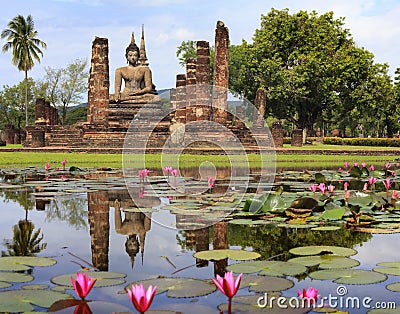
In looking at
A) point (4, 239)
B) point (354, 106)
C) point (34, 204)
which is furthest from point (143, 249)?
A: point (354, 106)

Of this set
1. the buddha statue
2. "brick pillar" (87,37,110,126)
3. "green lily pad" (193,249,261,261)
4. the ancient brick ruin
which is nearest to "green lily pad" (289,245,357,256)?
"green lily pad" (193,249,261,261)

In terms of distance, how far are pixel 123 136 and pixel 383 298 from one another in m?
21.4

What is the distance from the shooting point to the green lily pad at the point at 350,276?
3.20 m

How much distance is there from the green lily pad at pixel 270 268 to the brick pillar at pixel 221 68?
22.3 m

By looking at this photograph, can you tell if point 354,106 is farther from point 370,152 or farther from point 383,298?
point 383,298

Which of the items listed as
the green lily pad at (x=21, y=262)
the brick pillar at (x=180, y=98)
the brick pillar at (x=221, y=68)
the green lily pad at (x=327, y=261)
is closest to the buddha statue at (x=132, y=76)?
the brick pillar at (x=180, y=98)

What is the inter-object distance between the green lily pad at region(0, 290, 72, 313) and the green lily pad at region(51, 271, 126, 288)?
221 mm

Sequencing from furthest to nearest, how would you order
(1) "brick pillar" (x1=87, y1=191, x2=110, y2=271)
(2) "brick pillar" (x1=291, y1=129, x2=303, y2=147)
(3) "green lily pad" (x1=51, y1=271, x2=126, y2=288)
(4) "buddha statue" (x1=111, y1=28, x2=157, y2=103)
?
(2) "brick pillar" (x1=291, y1=129, x2=303, y2=147) → (4) "buddha statue" (x1=111, y1=28, x2=157, y2=103) → (1) "brick pillar" (x1=87, y1=191, x2=110, y2=271) → (3) "green lily pad" (x1=51, y1=271, x2=126, y2=288)

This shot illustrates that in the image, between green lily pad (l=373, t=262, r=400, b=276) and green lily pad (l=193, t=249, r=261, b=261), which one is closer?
green lily pad (l=373, t=262, r=400, b=276)

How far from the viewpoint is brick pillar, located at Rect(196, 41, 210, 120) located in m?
25.5

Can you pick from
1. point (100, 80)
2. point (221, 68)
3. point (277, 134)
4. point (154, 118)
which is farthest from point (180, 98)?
point (100, 80)

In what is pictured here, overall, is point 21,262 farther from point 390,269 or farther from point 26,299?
point 390,269

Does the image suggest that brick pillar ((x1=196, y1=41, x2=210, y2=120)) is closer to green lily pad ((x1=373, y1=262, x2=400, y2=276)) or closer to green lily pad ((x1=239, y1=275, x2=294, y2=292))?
green lily pad ((x1=373, y1=262, x2=400, y2=276))

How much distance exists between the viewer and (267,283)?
10.3 ft
